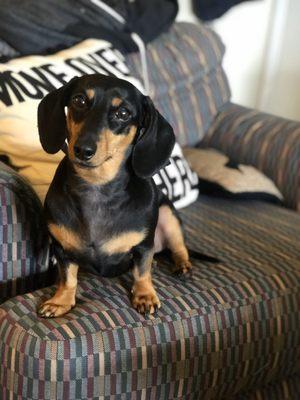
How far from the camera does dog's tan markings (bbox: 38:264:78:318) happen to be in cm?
110

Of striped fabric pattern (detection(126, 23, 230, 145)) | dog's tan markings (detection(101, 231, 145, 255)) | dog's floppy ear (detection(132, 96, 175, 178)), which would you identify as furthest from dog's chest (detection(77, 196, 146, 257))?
striped fabric pattern (detection(126, 23, 230, 145))

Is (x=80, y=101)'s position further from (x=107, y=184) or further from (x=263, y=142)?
(x=263, y=142)

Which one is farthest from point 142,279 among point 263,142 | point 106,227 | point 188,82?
point 188,82

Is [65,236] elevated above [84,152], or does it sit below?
below

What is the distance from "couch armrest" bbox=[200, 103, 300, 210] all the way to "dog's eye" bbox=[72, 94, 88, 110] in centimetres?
100

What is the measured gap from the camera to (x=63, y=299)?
114 centimetres

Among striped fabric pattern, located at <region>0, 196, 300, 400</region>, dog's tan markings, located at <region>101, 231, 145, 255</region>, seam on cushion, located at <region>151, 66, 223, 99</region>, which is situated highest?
seam on cushion, located at <region>151, 66, 223, 99</region>

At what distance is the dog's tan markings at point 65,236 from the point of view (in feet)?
3.82

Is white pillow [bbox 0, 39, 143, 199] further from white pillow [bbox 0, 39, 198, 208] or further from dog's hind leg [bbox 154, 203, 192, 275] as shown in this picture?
dog's hind leg [bbox 154, 203, 192, 275]

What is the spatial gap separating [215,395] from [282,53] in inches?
72.5

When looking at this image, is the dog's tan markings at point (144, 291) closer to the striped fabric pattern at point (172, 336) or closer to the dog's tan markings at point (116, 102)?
the striped fabric pattern at point (172, 336)

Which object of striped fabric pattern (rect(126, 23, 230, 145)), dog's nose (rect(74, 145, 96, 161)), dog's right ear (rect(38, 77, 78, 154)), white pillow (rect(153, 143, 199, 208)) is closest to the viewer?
dog's nose (rect(74, 145, 96, 161))

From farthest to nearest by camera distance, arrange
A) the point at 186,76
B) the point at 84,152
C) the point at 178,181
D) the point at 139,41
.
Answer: the point at 186,76 → the point at 139,41 → the point at 178,181 → the point at 84,152

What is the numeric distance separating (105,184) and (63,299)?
0.25 metres
